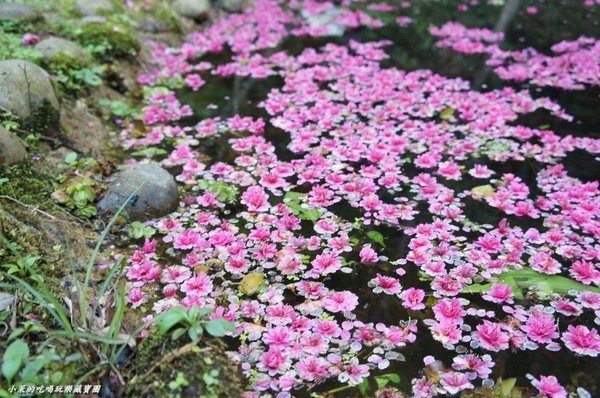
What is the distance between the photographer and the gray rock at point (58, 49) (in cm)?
627

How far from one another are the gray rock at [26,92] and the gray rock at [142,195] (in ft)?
3.94

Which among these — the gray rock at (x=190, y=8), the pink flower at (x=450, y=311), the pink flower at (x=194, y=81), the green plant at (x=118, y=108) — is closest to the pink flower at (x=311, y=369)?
the pink flower at (x=450, y=311)

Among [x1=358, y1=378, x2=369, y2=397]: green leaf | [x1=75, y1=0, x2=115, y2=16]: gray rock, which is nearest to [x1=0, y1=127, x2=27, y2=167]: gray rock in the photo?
[x1=358, y1=378, x2=369, y2=397]: green leaf

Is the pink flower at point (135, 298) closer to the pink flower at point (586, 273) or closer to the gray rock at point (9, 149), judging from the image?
the gray rock at point (9, 149)

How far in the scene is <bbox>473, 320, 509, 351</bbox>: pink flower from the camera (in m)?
3.37

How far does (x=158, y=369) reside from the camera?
2.76 metres

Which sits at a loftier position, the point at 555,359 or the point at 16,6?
the point at 16,6

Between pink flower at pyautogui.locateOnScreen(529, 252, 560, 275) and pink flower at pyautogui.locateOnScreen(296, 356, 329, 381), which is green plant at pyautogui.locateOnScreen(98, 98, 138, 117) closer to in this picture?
pink flower at pyautogui.locateOnScreen(296, 356, 329, 381)

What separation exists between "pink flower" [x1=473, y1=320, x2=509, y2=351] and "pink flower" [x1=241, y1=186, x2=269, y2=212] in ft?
7.23

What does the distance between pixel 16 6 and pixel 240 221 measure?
17.6 ft

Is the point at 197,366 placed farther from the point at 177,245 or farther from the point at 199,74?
the point at 199,74

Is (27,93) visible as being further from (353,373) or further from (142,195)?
(353,373)

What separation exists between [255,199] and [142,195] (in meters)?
1.05

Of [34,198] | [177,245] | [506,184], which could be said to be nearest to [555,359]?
[506,184]
